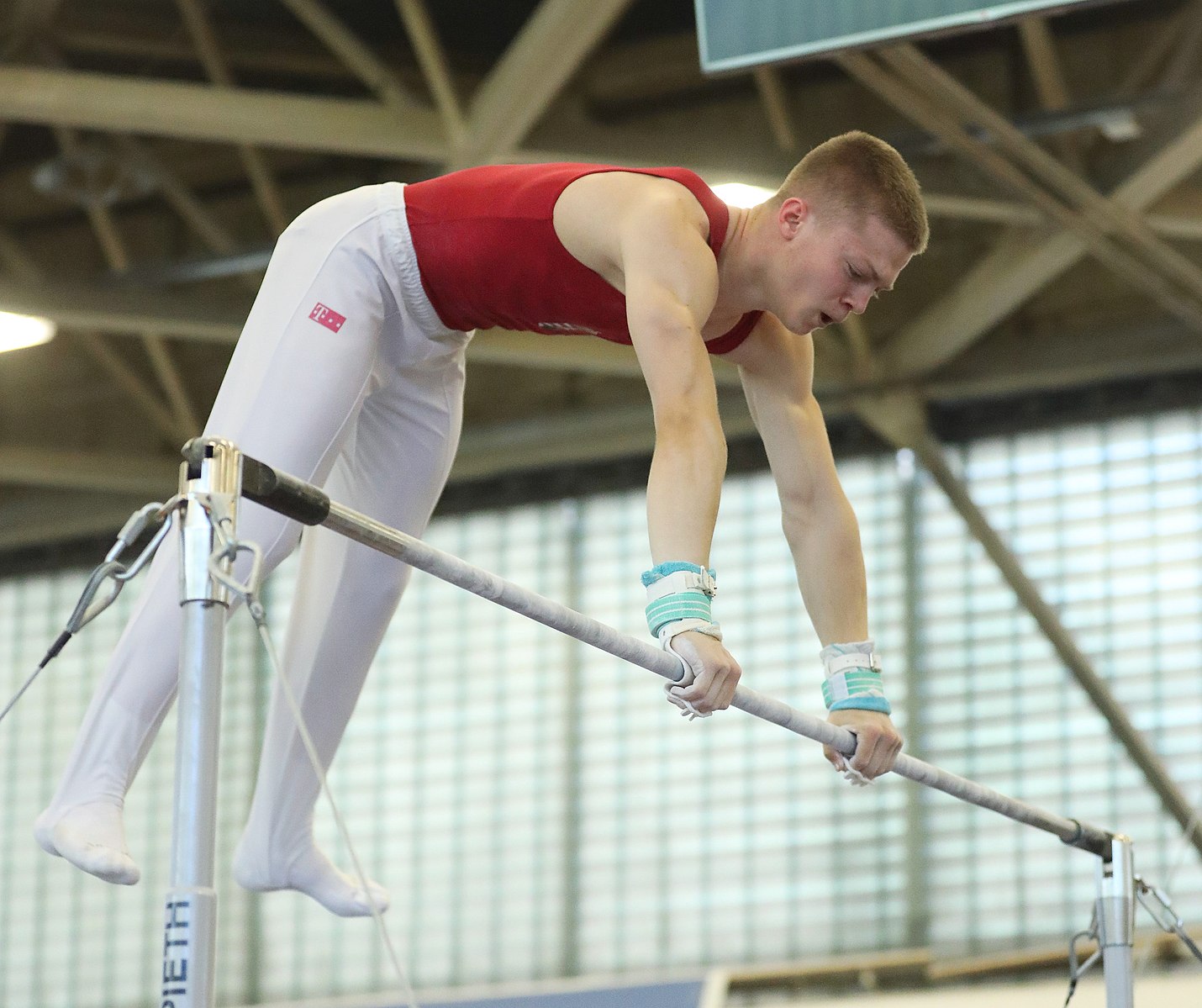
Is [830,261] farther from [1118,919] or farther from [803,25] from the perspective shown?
[1118,919]

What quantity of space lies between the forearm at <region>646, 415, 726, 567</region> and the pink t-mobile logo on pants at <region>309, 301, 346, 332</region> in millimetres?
554

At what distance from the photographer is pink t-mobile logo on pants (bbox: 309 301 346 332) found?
9.25 ft

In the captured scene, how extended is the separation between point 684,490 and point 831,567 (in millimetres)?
751

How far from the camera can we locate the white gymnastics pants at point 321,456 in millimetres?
2727

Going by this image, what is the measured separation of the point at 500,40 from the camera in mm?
7879

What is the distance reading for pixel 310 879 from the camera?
3.14m

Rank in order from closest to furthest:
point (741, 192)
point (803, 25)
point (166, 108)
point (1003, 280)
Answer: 1. point (803, 25)
2. point (166, 108)
3. point (741, 192)
4. point (1003, 280)

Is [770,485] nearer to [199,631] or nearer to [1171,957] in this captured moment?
[1171,957]

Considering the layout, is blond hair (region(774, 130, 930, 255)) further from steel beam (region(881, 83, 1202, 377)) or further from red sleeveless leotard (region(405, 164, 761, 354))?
steel beam (region(881, 83, 1202, 377))

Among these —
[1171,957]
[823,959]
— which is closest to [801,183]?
[1171,957]

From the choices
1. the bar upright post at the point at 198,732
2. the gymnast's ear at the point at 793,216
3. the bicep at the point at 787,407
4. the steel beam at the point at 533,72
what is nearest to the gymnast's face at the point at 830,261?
the gymnast's ear at the point at 793,216

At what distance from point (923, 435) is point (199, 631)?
6326 millimetres

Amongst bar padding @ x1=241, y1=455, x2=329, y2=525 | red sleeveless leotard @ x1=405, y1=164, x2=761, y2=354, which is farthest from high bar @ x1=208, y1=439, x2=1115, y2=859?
red sleeveless leotard @ x1=405, y1=164, x2=761, y2=354

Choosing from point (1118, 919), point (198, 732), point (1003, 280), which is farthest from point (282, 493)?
point (1003, 280)
